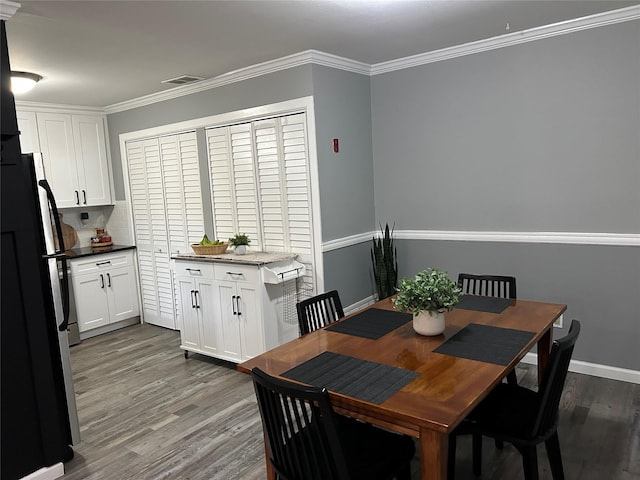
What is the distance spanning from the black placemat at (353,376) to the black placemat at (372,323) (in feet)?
1.06

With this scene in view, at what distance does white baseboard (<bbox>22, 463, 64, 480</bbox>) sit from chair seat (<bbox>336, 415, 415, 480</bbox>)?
168 cm

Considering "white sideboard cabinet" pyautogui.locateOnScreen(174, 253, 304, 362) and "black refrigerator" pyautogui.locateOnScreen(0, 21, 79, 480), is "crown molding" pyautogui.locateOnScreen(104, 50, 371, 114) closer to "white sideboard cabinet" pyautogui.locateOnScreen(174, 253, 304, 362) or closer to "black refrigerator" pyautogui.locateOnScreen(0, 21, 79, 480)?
"white sideboard cabinet" pyautogui.locateOnScreen(174, 253, 304, 362)

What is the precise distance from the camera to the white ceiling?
8.49ft

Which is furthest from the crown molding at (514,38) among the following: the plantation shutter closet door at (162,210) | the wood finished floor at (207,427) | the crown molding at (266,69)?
the wood finished floor at (207,427)

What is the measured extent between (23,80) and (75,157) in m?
1.53

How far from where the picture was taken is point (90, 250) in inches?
207

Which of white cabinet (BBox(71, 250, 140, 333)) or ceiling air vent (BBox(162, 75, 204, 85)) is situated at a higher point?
ceiling air vent (BBox(162, 75, 204, 85))

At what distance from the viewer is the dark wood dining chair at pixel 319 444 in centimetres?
154

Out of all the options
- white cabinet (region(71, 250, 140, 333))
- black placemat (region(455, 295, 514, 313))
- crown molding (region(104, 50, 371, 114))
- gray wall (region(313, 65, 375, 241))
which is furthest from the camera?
white cabinet (region(71, 250, 140, 333))

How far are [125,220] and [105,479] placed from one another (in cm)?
348

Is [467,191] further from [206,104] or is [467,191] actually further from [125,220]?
[125,220]

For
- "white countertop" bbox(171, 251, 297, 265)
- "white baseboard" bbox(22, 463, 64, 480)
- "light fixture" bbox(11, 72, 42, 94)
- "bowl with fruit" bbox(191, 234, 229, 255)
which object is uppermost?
"light fixture" bbox(11, 72, 42, 94)

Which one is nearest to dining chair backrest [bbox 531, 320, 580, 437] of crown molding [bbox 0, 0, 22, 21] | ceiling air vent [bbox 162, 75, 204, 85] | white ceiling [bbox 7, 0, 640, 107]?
white ceiling [bbox 7, 0, 640, 107]

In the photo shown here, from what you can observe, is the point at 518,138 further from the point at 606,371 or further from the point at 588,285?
the point at 606,371
